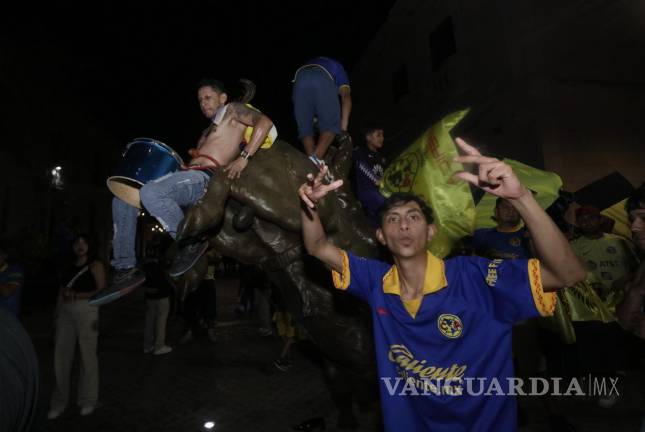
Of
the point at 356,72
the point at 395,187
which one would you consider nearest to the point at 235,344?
the point at 395,187

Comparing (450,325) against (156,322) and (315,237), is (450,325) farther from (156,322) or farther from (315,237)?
(156,322)

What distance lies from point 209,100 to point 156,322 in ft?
20.9

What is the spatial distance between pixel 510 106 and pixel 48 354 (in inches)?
520

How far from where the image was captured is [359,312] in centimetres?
387

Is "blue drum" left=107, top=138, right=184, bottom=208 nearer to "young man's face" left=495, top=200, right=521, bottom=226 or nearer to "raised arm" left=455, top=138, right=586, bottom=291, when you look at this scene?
"raised arm" left=455, top=138, right=586, bottom=291

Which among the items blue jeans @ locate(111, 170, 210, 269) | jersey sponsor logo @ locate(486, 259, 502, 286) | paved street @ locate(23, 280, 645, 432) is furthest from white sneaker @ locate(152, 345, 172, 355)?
jersey sponsor logo @ locate(486, 259, 502, 286)

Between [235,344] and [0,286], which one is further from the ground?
[0,286]

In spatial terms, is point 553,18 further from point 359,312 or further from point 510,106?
point 359,312

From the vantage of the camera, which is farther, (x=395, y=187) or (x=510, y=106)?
(x=510, y=106)

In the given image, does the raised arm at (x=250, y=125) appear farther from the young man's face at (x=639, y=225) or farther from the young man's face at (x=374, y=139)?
the young man's face at (x=639, y=225)

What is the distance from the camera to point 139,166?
344 cm

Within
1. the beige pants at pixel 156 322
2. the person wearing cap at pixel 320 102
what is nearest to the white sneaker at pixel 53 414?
the beige pants at pixel 156 322

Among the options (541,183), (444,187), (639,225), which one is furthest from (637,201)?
(444,187)

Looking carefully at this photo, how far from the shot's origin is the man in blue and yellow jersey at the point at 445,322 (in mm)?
2045
